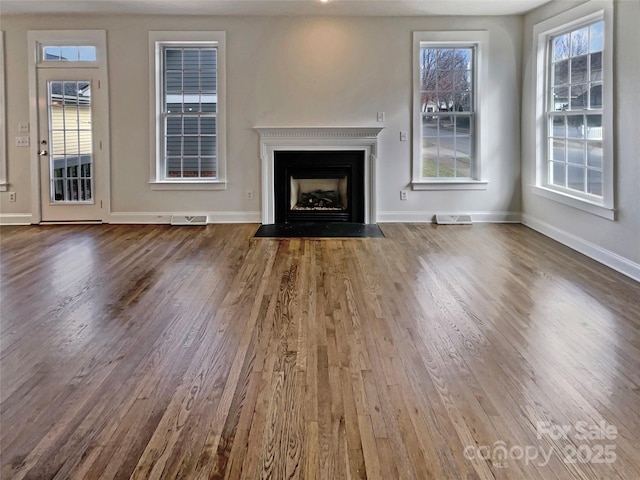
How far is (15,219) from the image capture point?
7.56 m

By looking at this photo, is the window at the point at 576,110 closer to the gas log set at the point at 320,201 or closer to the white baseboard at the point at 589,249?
the white baseboard at the point at 589,249

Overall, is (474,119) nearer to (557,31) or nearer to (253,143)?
(557,31)

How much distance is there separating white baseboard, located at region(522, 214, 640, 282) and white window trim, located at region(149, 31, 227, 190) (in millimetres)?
3936

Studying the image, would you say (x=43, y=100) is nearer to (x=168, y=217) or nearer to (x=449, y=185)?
(x=168, y=217)

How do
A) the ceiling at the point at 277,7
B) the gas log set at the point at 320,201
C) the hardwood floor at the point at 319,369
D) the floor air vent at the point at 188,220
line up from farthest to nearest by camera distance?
the gas log set at the point at 320,201
the floor air vent at the point at 188,220
the ceiling at the point at 277,7
the hardwood floor at the point at 319,369

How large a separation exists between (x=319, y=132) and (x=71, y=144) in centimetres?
319

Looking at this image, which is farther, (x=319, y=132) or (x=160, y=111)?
(x=160, y=111)

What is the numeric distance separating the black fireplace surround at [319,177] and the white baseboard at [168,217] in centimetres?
38

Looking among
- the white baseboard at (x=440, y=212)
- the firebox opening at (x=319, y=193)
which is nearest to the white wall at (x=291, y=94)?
the white baseboard at (x=440, y=212)

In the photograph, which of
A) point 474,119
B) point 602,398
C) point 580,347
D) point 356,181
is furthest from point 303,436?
point 474,119

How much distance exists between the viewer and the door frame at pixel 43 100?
23.9 feet

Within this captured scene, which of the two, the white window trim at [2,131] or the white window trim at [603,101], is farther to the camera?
the white window trim at [2,131]

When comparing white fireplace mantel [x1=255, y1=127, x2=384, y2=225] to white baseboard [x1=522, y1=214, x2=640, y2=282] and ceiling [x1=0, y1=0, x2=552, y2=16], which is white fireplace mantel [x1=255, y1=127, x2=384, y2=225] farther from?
white baseboard [x1=522, y1=214, x2=640, y2=282]

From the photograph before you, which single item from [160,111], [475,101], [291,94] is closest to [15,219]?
[160,111]
